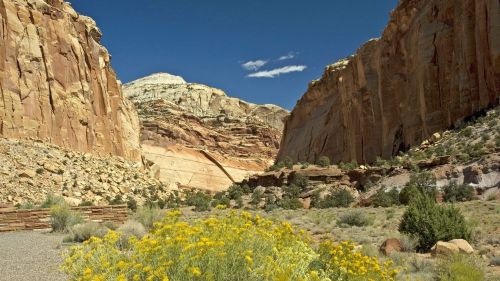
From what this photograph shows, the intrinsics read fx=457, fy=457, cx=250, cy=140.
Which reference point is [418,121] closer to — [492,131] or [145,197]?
[492,131]

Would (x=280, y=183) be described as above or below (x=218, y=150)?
below

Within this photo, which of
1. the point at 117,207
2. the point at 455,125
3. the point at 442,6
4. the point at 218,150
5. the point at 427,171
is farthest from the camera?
the point at 218,150

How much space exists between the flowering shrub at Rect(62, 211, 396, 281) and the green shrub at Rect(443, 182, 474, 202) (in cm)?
1940

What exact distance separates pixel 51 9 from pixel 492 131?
3561 cm

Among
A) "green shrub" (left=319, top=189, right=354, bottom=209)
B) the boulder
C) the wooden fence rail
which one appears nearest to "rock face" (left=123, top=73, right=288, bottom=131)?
"green shrub" (left=319, top=189, right=354, bottom=209)

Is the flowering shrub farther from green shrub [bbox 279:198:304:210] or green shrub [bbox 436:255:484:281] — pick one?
green shrub [bbox 279:198:304:210]

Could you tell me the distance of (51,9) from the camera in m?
39.4

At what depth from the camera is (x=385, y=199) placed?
24844 mm

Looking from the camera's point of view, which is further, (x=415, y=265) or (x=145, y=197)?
(x=145, y=197)

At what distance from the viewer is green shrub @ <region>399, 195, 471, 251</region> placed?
1142cm

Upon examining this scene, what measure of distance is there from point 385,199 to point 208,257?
73.0 feet

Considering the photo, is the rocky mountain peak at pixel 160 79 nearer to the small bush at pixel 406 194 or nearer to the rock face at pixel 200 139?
the rock face at pixel 200 139

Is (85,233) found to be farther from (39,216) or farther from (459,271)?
(459,271)

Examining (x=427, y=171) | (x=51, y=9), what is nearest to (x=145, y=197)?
(x=51, y=9)
